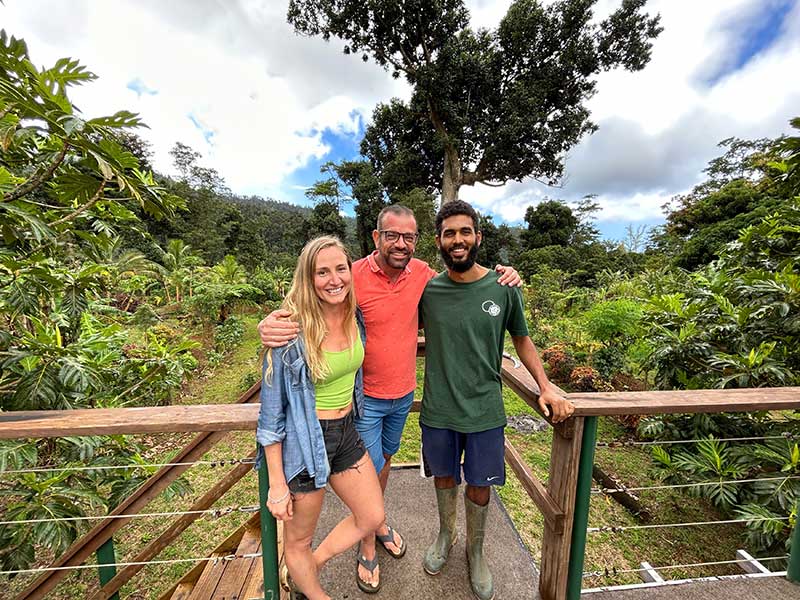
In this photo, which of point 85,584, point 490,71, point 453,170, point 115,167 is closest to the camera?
point 115,167

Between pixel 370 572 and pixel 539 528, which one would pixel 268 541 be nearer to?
pixel 370 572

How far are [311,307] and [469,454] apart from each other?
0.94 m

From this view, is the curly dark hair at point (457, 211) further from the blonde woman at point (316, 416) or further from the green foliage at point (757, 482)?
the green foliage at point (757, 482)

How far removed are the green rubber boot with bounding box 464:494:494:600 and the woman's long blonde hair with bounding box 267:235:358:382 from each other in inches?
37.6

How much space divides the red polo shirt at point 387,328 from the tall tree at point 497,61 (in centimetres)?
1200

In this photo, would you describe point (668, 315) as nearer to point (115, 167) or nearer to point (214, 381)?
point (115, 167)

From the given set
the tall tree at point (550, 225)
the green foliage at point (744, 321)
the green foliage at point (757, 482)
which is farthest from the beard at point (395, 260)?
the tall tree at point (550, 225)

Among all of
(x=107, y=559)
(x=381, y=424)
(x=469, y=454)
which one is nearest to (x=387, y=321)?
(x=381, y=424)

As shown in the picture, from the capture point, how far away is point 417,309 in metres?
1.60

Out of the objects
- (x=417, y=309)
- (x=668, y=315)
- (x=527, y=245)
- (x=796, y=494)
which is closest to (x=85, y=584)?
(x=417, y=309)

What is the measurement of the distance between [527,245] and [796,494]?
21.9m

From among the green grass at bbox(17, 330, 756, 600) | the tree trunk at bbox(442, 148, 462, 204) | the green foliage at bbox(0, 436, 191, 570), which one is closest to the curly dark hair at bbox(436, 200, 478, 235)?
the green foliage at bbox(0, 436, 191, 570)

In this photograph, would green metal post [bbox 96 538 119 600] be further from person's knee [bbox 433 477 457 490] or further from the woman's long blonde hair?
person's knee [bbox 433 477 457 490]

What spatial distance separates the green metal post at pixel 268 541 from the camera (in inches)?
51.2
